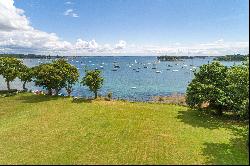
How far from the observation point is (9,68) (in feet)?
308

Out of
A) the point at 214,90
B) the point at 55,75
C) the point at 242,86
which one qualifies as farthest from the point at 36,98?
the point at 242,86

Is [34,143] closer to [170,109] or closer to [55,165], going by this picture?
[55,165]

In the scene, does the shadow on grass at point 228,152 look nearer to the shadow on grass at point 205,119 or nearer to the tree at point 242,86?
the tree at point 242,86

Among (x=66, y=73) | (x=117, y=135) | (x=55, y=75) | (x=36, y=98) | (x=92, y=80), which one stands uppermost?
(x=66, y=73)

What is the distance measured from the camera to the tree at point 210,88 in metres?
58.9

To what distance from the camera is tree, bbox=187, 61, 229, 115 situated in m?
58.9

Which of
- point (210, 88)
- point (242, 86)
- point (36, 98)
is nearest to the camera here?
point (242, 86)

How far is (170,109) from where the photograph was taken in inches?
2692

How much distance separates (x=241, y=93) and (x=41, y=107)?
4320 centimetres

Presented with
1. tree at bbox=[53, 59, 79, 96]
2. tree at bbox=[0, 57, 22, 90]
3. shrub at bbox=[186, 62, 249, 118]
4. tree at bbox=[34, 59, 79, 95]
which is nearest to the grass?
shrub at bbox=[186, 62, 249, 118]

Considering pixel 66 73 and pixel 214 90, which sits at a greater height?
pixel 66 73

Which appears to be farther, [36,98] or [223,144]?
[36,98]

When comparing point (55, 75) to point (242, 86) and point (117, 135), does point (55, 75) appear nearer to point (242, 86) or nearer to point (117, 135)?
point (117, 135)

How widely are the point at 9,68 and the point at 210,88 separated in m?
60.9
